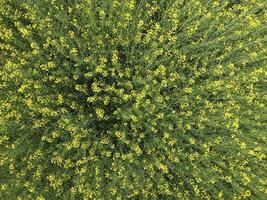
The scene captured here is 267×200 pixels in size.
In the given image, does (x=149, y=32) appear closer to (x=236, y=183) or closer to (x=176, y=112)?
(x=176, y=112)

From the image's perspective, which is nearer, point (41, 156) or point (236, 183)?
point (41, 156)

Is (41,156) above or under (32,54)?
under

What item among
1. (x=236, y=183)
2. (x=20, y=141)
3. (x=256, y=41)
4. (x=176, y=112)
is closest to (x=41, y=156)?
(x=20, y=141)

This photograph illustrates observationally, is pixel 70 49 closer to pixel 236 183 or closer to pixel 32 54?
pixel 32 54

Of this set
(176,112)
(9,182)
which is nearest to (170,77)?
(176,112)

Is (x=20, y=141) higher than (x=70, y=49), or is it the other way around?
(x=70, y=49)

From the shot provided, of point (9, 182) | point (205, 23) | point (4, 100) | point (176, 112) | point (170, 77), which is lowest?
point (9, 182)
